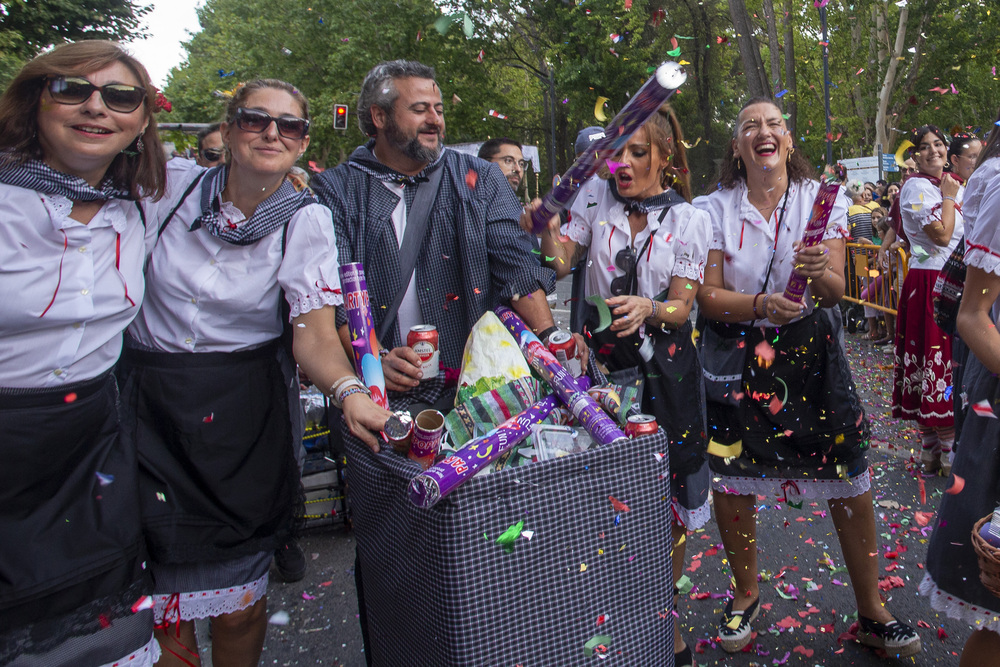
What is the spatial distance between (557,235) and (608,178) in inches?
12.4

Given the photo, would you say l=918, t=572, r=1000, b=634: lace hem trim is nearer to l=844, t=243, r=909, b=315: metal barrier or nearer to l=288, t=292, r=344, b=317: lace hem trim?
l=288, t=292, r=344, b=317: lace hem trim

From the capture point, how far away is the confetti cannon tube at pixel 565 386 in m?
1.87

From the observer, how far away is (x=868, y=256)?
935 centimetres

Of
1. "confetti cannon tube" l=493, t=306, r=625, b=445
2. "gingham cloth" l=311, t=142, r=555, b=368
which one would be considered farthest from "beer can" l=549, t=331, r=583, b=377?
"gingham cloth" l=311, t=142, r=555, b=368

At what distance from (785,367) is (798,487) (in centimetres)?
51

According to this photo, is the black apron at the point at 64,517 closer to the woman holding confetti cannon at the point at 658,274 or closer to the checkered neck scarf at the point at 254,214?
the checkered neck scarf at the point at 254,214

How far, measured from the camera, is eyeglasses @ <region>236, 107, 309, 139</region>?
84.9 inches

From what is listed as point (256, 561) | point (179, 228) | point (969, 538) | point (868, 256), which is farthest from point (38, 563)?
point (868, 256)

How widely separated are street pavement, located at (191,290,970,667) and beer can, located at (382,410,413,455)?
5.39 feet

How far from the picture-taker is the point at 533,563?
1705mm

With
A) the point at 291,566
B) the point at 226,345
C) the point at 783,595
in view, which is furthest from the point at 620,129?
the point at 291,566

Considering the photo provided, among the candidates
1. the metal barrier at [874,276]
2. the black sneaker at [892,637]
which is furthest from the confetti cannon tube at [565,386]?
the metal barrier at [874,276]

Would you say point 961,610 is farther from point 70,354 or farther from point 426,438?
point 70,354

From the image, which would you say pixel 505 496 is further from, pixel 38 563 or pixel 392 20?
pixel 392 20
